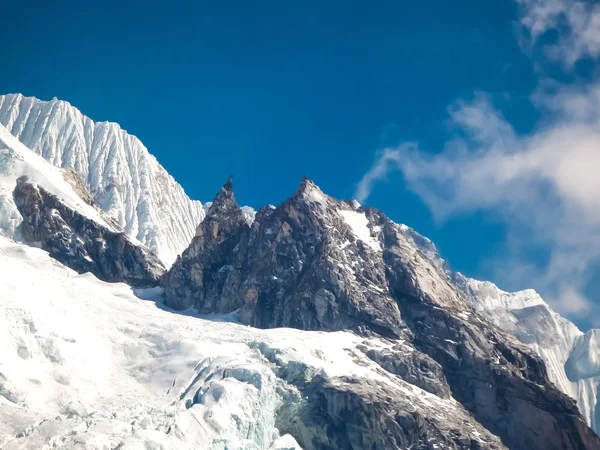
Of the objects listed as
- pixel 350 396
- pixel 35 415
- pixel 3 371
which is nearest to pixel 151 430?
pixel 35 415

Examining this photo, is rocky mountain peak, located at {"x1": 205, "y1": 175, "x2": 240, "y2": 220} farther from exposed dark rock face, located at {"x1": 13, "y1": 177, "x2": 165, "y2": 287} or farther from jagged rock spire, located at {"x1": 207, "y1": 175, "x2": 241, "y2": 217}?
exposed dark rock face, located at {"x1": 13, "y1": 177, "x2": 165, "y2": 287}

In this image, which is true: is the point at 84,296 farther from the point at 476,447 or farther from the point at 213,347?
the point at 476,447

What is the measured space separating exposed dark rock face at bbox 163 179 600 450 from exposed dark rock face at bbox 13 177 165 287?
10505 mm

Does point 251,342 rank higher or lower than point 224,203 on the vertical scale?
lower

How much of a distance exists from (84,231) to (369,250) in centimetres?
6052

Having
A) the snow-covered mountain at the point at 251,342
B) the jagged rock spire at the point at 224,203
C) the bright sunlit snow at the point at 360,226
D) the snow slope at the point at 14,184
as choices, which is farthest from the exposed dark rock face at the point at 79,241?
the bright sunlit snow at the point at 360,226

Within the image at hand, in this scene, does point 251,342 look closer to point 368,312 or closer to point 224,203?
point 368,312

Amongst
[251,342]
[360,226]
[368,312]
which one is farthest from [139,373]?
[360,226]

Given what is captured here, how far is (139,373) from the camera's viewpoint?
394 ft

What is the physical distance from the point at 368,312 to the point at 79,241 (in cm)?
6458

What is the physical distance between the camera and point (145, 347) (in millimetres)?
127750

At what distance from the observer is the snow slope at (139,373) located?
92062 millimetres

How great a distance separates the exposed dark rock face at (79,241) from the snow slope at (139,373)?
21.5 m

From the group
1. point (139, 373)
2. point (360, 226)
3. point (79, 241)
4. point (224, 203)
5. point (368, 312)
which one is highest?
point (360, 226)
